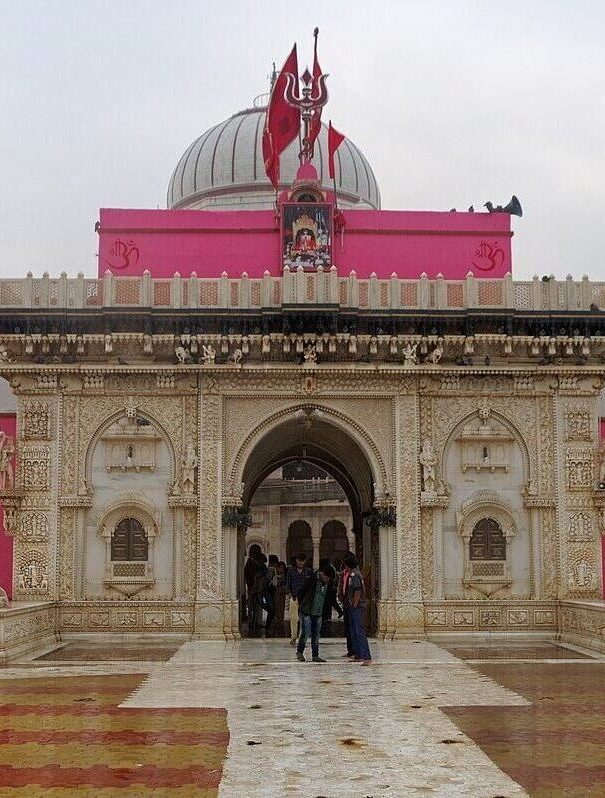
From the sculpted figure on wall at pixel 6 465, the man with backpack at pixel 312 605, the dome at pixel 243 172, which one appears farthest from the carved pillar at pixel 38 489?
the dome at pixel 243 172

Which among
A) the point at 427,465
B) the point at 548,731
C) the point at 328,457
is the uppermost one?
the point at 328,457

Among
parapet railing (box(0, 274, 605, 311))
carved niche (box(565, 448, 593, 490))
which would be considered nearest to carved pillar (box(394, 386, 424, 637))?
parapet railing (box(0, 274, 605, 311))

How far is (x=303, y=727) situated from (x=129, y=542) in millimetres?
8685

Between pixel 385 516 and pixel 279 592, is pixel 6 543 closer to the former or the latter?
pixel 279 592

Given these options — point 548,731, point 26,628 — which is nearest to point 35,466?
point 26,628

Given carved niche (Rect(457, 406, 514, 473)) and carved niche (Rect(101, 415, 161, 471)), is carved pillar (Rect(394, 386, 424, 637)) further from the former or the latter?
carved niche (Rect(101, 415, 161, 471))

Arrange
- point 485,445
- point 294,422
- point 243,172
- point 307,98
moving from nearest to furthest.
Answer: point 485,445 < point 294,422 < point 307,98 < point 243,172

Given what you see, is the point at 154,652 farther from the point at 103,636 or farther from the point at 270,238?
the point at 270,238

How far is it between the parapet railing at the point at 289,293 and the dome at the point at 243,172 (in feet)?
29.1

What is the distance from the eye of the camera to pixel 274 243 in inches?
747

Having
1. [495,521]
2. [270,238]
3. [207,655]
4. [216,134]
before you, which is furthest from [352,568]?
[216,134]

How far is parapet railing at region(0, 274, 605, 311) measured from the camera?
17.0m

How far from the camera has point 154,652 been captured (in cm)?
1511

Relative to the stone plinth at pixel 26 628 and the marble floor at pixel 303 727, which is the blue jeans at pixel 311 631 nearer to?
the marble floor at pixel 303 727
